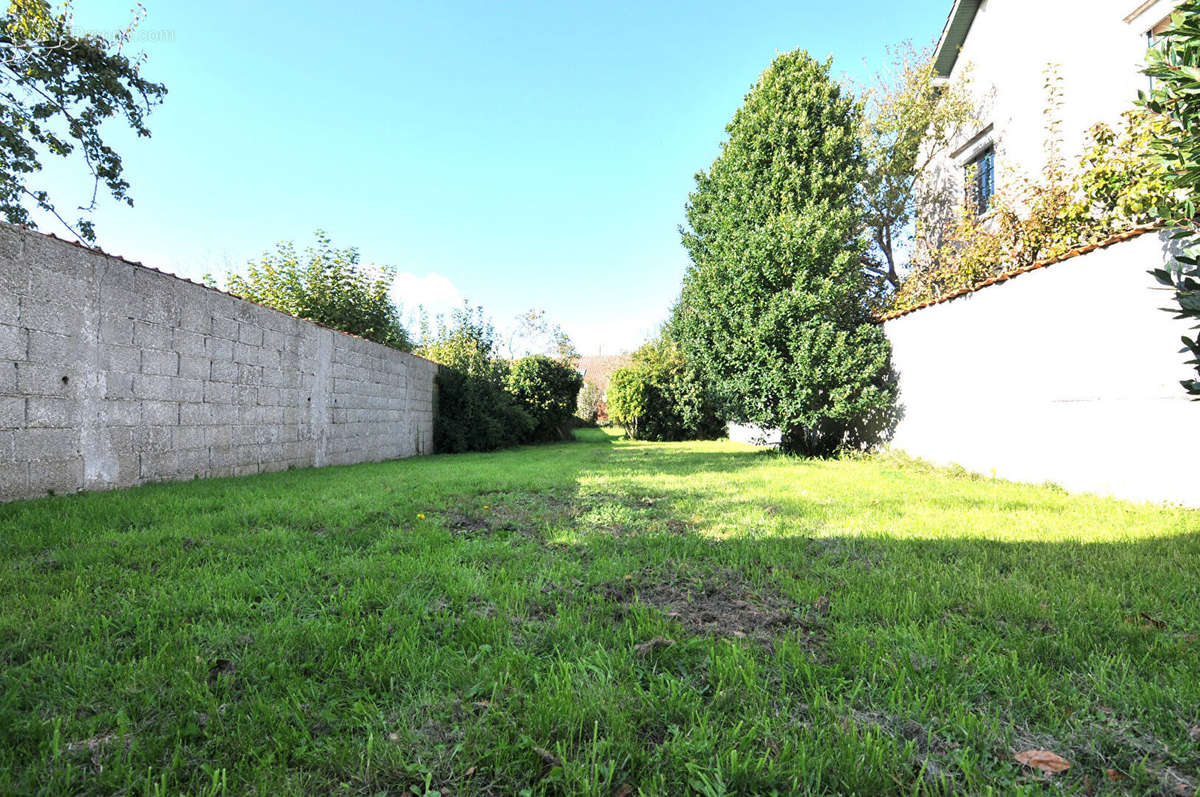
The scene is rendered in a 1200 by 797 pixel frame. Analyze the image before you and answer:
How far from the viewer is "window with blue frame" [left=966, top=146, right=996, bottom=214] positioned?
10.4 meters

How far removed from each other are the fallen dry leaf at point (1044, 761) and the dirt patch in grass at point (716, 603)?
0.68 meters

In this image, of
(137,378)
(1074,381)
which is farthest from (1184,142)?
(137,378)

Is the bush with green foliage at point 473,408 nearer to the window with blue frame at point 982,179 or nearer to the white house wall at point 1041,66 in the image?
the white house wall at point 1041,66

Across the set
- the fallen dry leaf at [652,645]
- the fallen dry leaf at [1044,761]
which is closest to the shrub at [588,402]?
the fallen dry leaf at [652,645]

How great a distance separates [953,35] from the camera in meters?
11.2

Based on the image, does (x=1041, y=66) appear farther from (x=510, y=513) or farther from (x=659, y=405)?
(x=510, y=513)

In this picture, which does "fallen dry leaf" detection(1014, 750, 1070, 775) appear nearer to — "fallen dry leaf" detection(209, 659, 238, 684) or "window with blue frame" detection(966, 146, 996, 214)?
"fallen dry leaf" detection(209, 659, 238, 684)

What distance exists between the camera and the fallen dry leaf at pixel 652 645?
1.83 m

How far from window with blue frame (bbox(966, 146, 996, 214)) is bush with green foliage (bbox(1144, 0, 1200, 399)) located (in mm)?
8658

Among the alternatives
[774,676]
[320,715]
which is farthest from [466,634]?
[774,676]

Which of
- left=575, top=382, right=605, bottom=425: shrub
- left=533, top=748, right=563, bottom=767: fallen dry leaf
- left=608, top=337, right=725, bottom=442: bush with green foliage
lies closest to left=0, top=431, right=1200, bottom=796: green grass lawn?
left=533, top=748, right=563, bottom=767: fallen dry leaf

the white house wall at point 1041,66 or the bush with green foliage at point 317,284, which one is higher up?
the white house wall at point 1041,66

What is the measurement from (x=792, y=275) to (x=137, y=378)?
9214 millimetres

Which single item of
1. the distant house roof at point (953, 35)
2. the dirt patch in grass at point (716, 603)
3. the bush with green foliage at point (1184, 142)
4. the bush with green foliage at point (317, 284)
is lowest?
the dirt patch in grass at point (716, 603)
